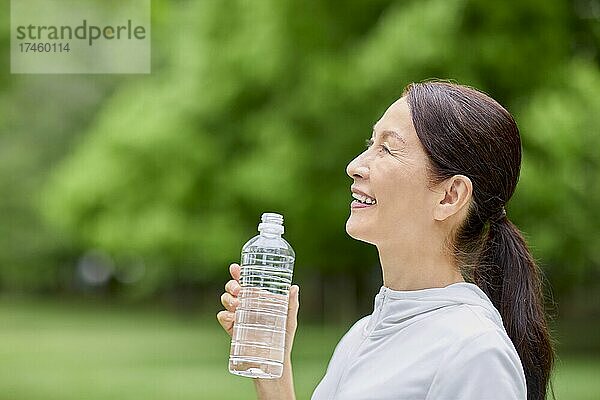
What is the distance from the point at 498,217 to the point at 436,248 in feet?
0.29

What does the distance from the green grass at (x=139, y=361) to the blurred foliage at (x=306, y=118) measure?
0.96 m

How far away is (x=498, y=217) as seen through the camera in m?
1.13

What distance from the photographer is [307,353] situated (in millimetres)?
9531

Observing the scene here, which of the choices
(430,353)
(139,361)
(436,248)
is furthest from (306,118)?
(430,353)

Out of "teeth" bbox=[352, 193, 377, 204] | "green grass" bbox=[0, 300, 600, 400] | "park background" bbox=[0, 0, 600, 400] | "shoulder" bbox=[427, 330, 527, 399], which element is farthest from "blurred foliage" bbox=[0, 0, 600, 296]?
"shoulder" bbox=[427, 330, 527, 399]

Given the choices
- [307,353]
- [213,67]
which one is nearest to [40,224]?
[307,353]

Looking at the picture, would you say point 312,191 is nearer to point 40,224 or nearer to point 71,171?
point 71,171

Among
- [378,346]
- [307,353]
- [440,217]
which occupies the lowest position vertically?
[307,353]

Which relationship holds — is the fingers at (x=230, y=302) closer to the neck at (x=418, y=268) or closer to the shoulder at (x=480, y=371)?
the neck at (x=418, y=268)

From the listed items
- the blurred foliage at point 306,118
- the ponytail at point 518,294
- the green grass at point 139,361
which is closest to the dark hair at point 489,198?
the ponytail at point 518,294

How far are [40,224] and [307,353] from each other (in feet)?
24.2

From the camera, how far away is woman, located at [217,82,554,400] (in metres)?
1.01

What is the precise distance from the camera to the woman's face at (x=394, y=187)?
1.06 m

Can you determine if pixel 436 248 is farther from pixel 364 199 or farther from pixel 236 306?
pixel 236 306
